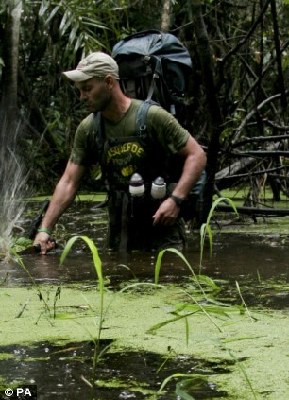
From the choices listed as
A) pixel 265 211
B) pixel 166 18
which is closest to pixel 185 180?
pixel 265 211

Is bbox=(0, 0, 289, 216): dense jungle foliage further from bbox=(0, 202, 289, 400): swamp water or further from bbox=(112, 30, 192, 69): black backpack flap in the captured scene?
bbox=(0, 202, 289, 400): swamp water

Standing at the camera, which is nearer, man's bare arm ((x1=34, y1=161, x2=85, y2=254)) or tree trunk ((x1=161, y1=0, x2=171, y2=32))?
man's bare arm ((x1=34, y1=161, x2=85, y2=254))

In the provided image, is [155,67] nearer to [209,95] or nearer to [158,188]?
[209,95]

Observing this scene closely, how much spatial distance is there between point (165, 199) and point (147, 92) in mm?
701

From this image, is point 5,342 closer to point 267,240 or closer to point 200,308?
point 200,308

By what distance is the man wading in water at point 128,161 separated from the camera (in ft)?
16.8

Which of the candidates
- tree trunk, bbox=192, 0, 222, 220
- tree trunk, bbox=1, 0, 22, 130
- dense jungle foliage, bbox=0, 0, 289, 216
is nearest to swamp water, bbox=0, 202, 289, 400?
tree trunk, bbox=192, 0, 222, 220

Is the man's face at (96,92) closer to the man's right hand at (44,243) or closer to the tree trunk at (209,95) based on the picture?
the tree trunk at (209,95)

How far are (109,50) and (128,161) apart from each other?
3502 millimetres

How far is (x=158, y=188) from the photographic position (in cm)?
510

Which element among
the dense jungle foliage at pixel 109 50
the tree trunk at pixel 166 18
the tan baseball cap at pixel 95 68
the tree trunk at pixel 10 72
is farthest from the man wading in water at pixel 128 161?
the tree trunk at pixel 10 72

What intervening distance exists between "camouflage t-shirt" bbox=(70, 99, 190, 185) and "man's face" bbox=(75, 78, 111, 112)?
0.45 ft

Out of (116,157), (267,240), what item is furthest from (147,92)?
(267,240)

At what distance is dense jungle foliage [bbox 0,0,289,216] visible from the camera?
743 centimetres
